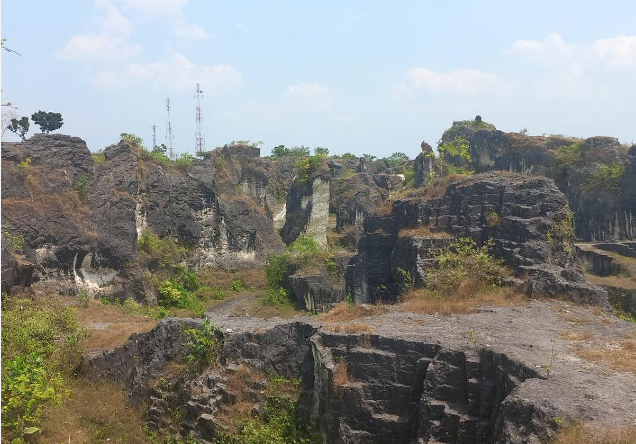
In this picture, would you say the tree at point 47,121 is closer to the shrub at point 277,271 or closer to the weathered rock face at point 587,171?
the shrub at point 277,271

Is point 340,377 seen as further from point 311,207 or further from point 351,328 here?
point 311,207

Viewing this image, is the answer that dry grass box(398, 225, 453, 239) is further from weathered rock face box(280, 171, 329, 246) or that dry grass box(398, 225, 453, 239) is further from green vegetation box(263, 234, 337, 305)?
weathered rock face box(280, 171, 329, 246)

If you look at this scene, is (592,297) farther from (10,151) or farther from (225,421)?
(10,151)

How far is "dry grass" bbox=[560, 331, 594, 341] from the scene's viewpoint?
1063cm

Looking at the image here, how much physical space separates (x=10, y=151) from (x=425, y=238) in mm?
24681

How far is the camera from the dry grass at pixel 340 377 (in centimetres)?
1084

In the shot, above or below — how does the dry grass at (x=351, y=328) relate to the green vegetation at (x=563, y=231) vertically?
below

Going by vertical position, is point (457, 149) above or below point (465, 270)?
above

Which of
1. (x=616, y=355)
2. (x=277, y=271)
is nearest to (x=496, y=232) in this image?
(x=616, y=355)

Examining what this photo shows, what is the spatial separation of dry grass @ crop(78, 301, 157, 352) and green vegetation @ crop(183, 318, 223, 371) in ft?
9.38

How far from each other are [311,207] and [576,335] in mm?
38532

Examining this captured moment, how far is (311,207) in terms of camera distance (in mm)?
48688

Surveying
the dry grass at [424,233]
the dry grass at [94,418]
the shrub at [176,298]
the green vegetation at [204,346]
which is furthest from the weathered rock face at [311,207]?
the green vegetation at [204,346]

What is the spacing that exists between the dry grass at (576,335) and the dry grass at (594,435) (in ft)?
14.1
